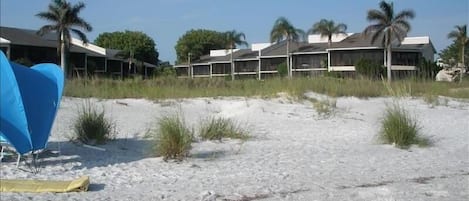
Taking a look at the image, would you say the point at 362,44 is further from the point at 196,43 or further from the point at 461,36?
the point at 196,43

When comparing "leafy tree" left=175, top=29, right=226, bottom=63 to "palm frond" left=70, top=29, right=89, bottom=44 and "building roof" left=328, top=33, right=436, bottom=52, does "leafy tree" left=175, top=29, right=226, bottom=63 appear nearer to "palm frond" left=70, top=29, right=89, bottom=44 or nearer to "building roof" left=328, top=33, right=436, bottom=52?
"building roof" left=328, top=33, right=436, bottom=52

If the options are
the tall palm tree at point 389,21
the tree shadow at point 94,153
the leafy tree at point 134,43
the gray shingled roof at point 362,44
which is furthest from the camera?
the leafy tree at point 134,43

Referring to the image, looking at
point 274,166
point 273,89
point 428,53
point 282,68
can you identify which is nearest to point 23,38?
point 282,68

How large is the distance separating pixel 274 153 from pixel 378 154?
1.91m

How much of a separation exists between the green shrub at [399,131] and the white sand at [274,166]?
8.6 inches

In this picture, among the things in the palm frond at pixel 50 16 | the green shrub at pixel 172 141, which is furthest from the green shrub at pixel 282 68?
the green shrub at pixel 172 141

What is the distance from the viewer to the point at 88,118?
10633mm

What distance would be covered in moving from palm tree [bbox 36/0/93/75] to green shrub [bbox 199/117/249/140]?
1570 inches

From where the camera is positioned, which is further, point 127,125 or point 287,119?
point 287,119

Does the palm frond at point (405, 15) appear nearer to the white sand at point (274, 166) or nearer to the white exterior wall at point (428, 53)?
the white exterior wall at point (428, 53)

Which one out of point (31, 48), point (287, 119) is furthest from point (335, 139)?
point (31, 48)

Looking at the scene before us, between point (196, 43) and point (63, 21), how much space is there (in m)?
45.0

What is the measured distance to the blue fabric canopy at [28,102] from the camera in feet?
25.8

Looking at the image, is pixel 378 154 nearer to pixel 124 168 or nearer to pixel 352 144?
pixel 352 144
